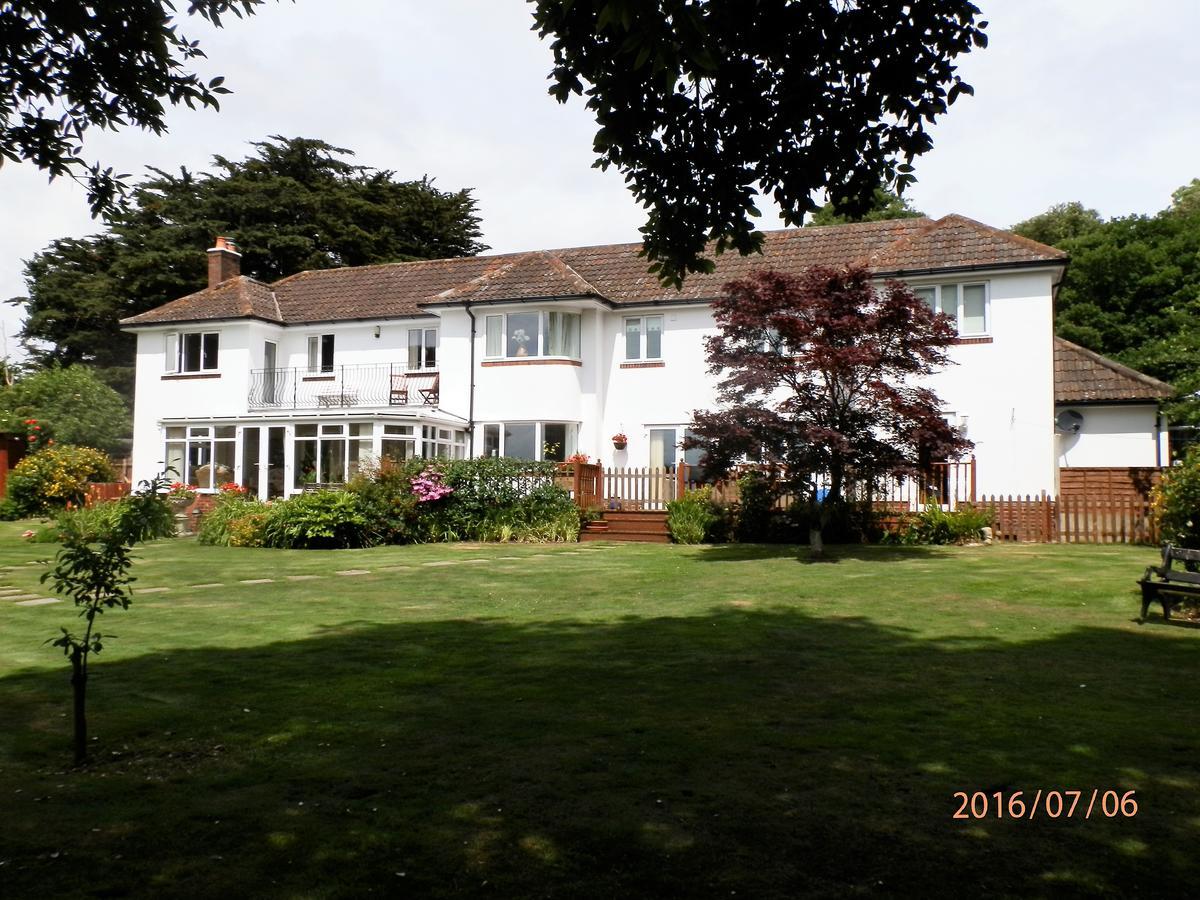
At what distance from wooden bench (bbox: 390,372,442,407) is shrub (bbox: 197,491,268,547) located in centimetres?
751

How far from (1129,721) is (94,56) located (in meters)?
8.26

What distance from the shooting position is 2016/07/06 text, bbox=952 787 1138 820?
493cm

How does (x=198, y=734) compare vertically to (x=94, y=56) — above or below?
below

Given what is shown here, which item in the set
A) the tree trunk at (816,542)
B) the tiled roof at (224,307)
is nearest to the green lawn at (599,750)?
the tree trunk at (816,542)

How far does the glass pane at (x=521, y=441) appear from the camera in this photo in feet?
93.5

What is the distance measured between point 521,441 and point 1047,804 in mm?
24245

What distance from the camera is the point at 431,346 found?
99.3 ft

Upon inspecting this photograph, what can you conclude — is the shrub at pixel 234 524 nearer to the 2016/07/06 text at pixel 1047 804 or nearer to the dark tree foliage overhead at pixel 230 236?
the 2016/07/06 text at pixel 1047 804

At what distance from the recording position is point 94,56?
6.89m

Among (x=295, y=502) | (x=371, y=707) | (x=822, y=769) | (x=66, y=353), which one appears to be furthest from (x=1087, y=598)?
(x=66, y=353)

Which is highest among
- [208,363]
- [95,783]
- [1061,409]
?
[208,363]

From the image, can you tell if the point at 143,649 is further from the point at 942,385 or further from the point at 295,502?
the point at 942,385

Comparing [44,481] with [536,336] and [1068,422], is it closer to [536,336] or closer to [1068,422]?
[536,336]

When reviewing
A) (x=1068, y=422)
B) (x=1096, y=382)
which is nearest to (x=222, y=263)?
(x=1068, y=422)
